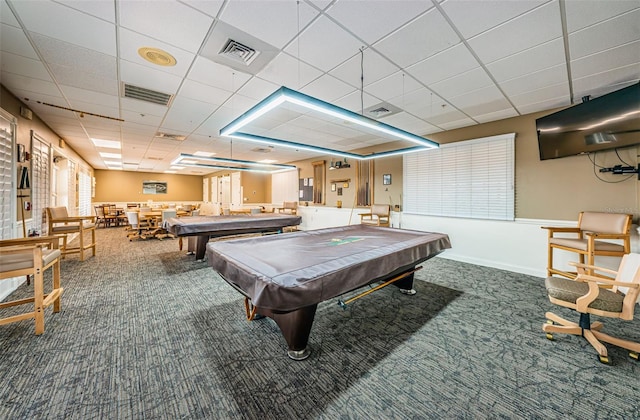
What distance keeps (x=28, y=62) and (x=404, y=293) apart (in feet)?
17.3

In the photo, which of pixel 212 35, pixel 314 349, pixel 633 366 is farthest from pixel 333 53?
pixel 633 366

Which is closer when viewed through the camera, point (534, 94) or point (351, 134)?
point (534, 94)

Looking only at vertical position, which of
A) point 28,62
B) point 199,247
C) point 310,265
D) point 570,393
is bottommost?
point 570,393

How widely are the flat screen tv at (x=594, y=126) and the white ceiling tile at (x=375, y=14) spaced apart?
9.67 ft

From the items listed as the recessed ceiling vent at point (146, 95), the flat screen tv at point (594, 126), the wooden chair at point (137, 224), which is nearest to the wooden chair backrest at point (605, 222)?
the flat screen tv at point (594, 126)

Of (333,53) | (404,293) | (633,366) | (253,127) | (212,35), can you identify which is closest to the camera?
(633,366)

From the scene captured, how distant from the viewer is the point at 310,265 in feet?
6.25

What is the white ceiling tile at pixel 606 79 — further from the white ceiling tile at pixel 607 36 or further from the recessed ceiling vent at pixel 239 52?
the recessed ceiling vent at pixel 239 52

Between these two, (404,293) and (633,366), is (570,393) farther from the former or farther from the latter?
(404,293)

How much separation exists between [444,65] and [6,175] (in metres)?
5.73

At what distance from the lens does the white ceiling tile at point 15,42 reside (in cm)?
221

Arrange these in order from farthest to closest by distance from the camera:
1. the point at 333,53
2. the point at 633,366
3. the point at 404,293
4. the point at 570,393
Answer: the point at 404,293 < the point at 333,53 < the point at 633,366 < the point at 570,393

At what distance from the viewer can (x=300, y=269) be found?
71.1 inches

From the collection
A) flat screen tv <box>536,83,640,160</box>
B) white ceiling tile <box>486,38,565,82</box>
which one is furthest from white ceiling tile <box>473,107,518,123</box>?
white ceiling tile <box>486,38,565,82</box>
